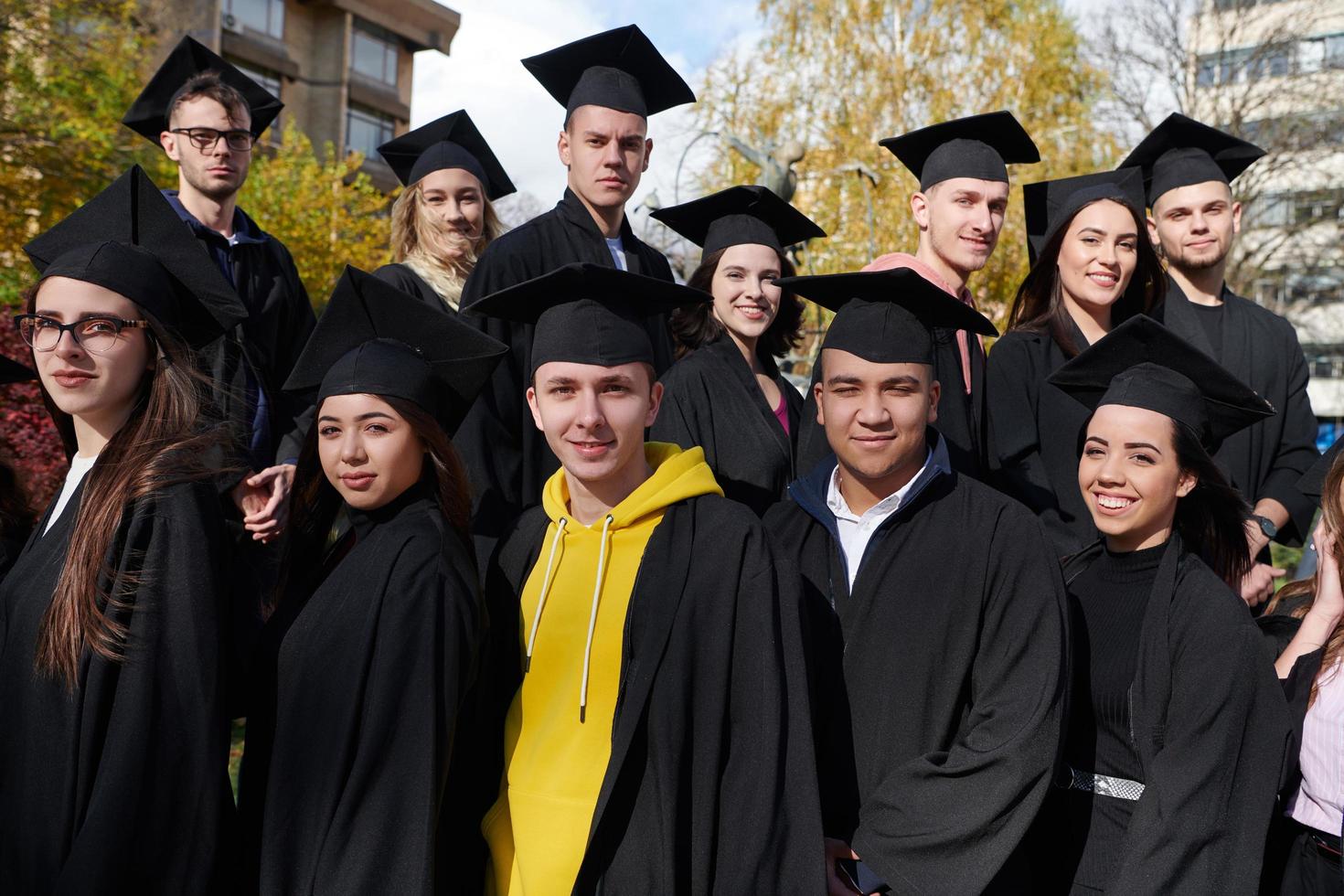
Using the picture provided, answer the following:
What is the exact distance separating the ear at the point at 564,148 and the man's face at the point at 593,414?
1943 millimetres

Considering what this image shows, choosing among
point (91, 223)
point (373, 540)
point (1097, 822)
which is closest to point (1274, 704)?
point (1097, 822)

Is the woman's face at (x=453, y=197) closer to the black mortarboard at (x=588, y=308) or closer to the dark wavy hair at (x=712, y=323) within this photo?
the dark wavy hair at (x=712, y=323)

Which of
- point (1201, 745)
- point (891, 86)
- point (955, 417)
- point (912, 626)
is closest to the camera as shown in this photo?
point (1201, 745)

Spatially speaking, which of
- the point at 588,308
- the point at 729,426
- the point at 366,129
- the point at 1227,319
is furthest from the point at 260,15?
the point at 588,308

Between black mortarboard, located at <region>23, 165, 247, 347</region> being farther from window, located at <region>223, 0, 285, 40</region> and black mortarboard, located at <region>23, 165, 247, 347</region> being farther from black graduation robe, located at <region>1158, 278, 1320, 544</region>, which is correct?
window, located at <region>223, 0, 285, 40</region>

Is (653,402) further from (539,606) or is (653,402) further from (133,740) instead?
(133,740)

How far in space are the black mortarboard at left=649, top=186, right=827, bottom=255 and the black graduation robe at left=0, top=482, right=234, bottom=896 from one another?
9.06ft

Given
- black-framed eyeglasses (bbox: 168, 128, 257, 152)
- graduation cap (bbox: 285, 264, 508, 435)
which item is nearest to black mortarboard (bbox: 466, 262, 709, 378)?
graduation cap (bbox: 285, 264, 508, 435)

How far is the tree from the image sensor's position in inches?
930

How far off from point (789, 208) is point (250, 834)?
10.7ft

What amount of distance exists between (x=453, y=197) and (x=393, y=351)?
2.53 meters

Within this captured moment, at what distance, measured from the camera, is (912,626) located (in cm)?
314

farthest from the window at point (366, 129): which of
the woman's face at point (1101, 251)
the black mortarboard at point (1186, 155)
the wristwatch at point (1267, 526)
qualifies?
the wristwatch at point (1267, 526)

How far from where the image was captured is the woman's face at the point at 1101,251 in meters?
4.43
